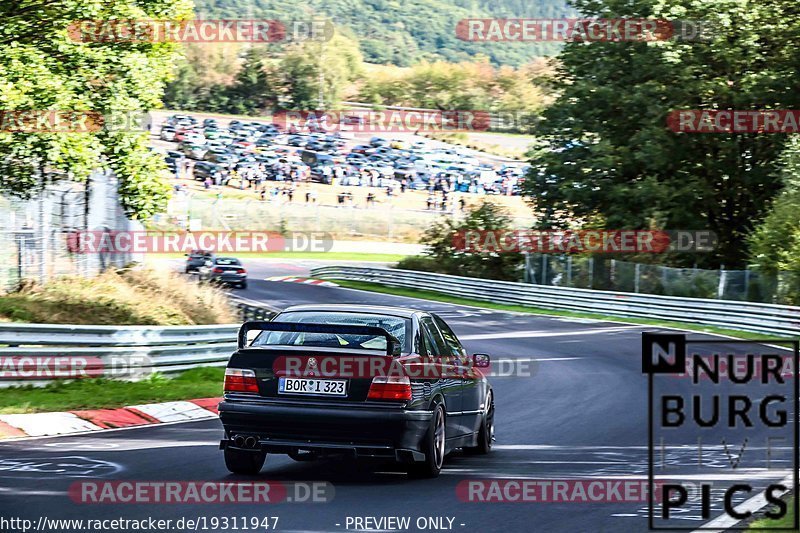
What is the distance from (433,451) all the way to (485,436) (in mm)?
2104

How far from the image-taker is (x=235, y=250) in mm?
66375

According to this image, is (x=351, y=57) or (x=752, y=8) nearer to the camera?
(x=752, y=8)

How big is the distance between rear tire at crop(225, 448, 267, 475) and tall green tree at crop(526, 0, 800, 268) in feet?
111

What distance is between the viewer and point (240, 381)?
9.30m

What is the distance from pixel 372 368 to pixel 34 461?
316cm

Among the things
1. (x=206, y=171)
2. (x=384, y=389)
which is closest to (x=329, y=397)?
(x=384, y=389)

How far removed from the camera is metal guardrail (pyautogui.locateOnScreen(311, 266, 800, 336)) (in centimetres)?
3177

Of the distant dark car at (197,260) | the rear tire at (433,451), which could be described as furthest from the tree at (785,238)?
the rear tire at (433,451)

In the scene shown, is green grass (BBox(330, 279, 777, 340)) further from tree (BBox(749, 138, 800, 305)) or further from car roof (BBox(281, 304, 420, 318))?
car roof (BBox(281, 304, 420, 318))

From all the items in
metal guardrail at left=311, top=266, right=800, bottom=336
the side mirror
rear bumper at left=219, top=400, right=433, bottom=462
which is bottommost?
metal guardrail at left=311, top=266, right=800, bottom=336

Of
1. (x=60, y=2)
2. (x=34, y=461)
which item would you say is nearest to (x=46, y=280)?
(x=60, y=2)

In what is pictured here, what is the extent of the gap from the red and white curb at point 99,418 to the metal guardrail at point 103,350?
1697 mm

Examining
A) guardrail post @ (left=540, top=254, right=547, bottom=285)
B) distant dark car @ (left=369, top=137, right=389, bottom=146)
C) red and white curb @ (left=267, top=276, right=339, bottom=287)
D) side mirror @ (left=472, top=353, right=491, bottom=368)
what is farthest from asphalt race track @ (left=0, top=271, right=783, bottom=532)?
distant dark car @ (left=369, top=137, right=389, bottom=146)

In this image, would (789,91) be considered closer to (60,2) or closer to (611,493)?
(60,2)
